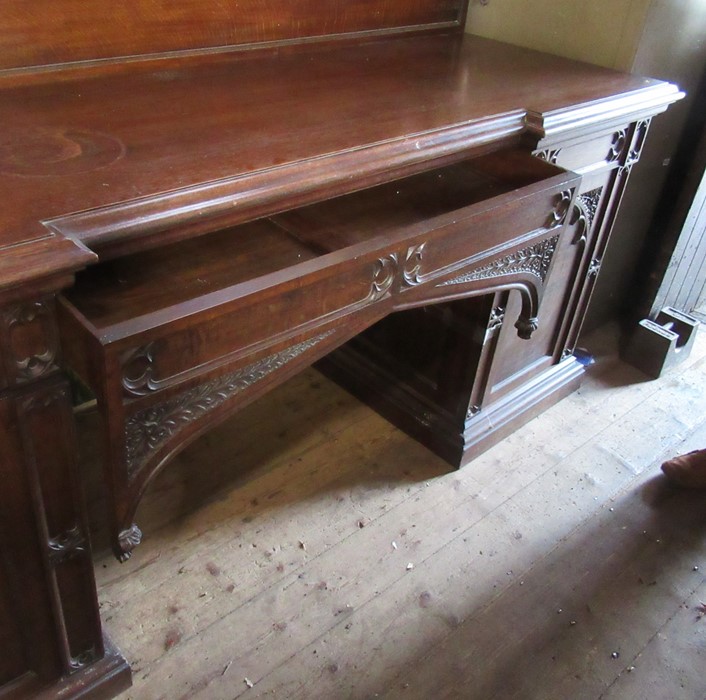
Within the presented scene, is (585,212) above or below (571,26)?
below

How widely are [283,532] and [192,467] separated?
0.29 m

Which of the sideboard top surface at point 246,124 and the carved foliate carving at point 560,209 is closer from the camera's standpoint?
the sideboard top surface at point 246,124

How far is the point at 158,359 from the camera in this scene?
32.0 inches

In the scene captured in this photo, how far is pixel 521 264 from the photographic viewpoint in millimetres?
1313

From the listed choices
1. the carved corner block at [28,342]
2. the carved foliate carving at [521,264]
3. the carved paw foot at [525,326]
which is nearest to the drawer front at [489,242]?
the carved foliate carving at [521,264]

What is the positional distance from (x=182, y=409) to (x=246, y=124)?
0.50 meters

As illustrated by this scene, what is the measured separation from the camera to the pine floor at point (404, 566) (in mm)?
1297

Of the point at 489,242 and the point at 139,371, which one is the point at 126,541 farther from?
the point at 489,242

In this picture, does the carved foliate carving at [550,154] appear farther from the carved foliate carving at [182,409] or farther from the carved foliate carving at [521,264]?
the carved foliate carving at [182,409]

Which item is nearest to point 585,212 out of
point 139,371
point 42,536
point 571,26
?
point 571,26

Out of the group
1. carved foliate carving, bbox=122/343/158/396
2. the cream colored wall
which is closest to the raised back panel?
the cream colored wall

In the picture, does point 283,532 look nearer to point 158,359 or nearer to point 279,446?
point 279,446

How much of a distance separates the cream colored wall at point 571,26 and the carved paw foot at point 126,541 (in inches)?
59.0

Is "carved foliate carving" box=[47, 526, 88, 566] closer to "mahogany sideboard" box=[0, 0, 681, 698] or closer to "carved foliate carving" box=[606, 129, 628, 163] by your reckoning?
"mahogany sideboard" box=[0, 0, 681, 698]
